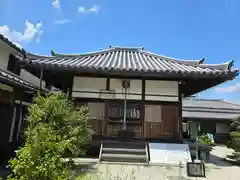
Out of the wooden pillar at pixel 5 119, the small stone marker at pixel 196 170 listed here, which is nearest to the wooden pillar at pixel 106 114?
the wooden pillar at pixel 5 119

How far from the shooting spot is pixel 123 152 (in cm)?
796

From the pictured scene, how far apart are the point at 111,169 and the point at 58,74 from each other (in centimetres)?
476

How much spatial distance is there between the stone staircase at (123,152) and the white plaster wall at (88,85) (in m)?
2.32

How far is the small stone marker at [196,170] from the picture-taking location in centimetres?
616

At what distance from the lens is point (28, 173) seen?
10.0ft

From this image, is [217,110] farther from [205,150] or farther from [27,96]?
[27,96]

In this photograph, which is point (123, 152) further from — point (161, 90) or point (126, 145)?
point (161, 90)

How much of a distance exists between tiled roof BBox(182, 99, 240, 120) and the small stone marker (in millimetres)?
17473

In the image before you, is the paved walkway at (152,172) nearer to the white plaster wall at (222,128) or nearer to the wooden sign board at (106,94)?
the wooden sign board at (106,94)

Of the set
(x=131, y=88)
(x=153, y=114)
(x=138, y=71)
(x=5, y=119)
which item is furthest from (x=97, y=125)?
(x=153, y=114)

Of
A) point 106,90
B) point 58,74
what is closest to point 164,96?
point 106,90

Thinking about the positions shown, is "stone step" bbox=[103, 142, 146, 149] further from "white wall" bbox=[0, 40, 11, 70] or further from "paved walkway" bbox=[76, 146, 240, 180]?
"white wall" bbox=[0, 40, 11, 70]

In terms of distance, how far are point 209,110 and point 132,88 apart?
1950cm

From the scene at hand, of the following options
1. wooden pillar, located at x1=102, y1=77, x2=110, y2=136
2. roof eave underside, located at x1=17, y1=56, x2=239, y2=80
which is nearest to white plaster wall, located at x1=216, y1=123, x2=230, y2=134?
roof eave underside, located at x1=17, y1=56, x2=239, y2=80
